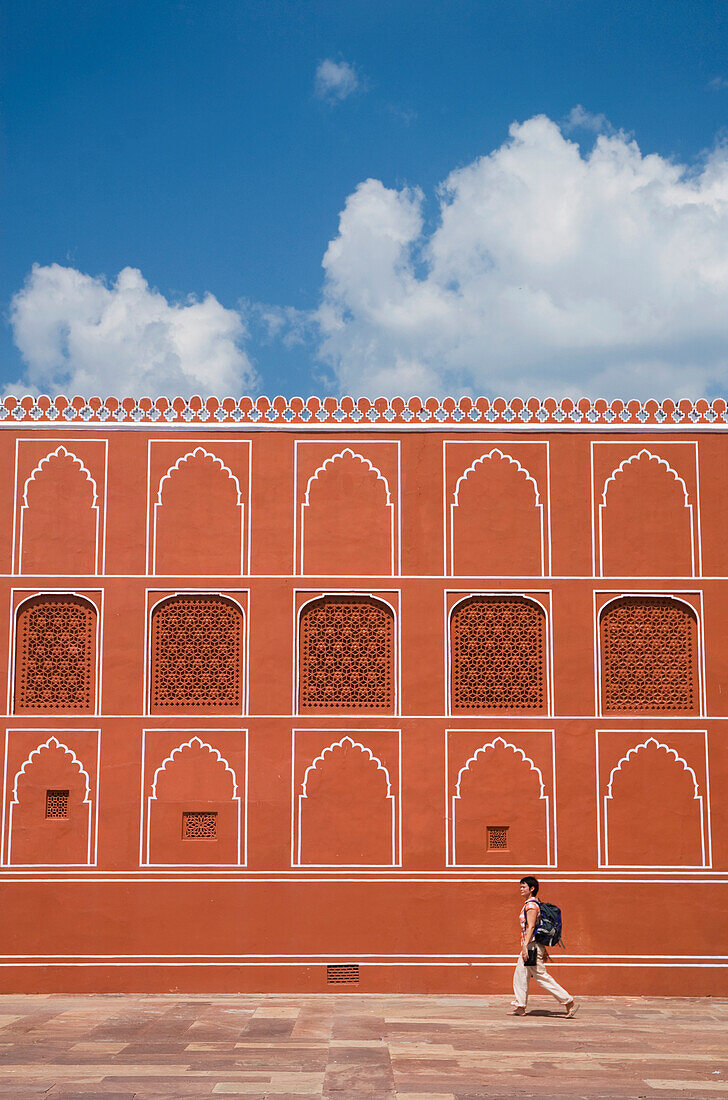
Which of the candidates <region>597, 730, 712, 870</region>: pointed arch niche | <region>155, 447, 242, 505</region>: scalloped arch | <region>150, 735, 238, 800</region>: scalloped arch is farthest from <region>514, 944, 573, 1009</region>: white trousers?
<region>155, 447, 242, 505</region>: scalloped arch

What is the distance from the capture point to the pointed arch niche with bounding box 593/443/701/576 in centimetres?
1005

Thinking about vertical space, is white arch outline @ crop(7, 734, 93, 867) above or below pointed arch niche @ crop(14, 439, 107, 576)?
below

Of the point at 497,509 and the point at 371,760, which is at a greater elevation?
the point at 497,509

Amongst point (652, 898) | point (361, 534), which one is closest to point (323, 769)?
point (361, 534)

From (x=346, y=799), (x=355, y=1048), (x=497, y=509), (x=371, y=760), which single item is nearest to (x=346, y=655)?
(x=371, y=760)

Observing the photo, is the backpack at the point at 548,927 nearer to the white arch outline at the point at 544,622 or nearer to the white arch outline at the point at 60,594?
the white arch outline at the point at 544,622

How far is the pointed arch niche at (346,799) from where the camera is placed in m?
9.59

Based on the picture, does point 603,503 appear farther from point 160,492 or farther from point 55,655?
point 55,655

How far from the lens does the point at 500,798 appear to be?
Answer: 9.70 m

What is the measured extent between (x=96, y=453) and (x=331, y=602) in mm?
2434

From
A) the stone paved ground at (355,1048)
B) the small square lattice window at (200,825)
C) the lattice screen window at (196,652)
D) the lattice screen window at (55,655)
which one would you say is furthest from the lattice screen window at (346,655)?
the stone paved ground at (355,1048)

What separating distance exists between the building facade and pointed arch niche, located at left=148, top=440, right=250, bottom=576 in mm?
22

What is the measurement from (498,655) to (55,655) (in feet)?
12.5

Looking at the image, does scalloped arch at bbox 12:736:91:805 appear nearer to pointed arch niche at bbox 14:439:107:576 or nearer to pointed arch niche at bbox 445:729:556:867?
pointed arch niche at bbox 14:439:107:576
